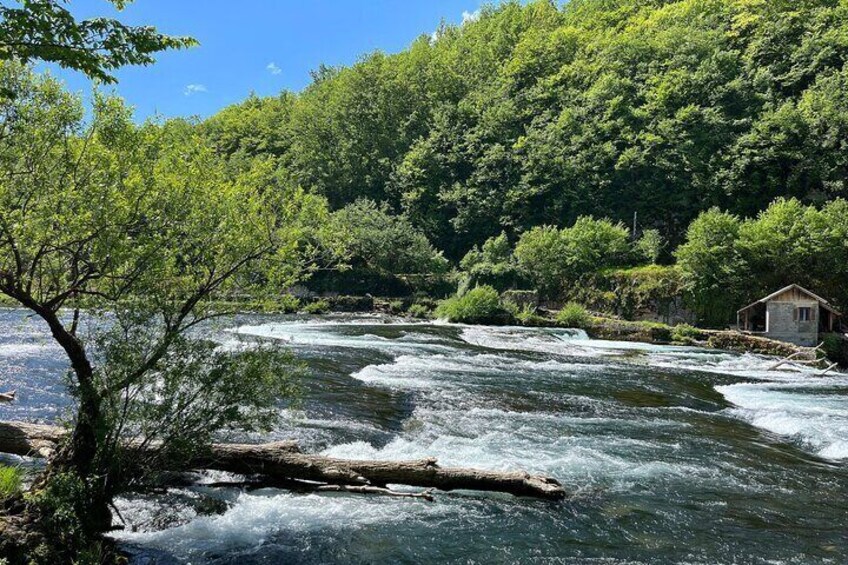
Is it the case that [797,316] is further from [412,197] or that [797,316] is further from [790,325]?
[412,197]

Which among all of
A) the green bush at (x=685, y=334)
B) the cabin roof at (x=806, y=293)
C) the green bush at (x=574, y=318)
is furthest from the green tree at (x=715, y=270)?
the green bush at (x=574, y=318)

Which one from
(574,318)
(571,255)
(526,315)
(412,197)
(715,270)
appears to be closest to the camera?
(715,270)

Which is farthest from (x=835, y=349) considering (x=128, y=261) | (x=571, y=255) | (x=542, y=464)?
(x=128, y=261)

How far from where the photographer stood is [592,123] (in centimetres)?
6481

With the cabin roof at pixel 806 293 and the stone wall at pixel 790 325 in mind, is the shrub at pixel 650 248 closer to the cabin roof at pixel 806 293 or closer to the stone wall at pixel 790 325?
the cabin roof at pixel 806 293

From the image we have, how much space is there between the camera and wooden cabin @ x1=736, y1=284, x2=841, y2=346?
31203 mm

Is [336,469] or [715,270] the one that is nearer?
[336,469]

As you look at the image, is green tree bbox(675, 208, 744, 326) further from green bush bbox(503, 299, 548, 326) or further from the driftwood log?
the driftwood log

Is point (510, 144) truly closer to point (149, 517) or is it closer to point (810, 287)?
point (810, 287)

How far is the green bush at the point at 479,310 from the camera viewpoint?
4147 cm

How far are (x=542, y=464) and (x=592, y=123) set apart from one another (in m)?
60.5

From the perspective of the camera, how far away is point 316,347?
25812 millimetres

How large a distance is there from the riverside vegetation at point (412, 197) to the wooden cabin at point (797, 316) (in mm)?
4431

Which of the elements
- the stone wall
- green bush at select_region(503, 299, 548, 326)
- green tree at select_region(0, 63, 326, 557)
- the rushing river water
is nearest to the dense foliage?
the stone wall
